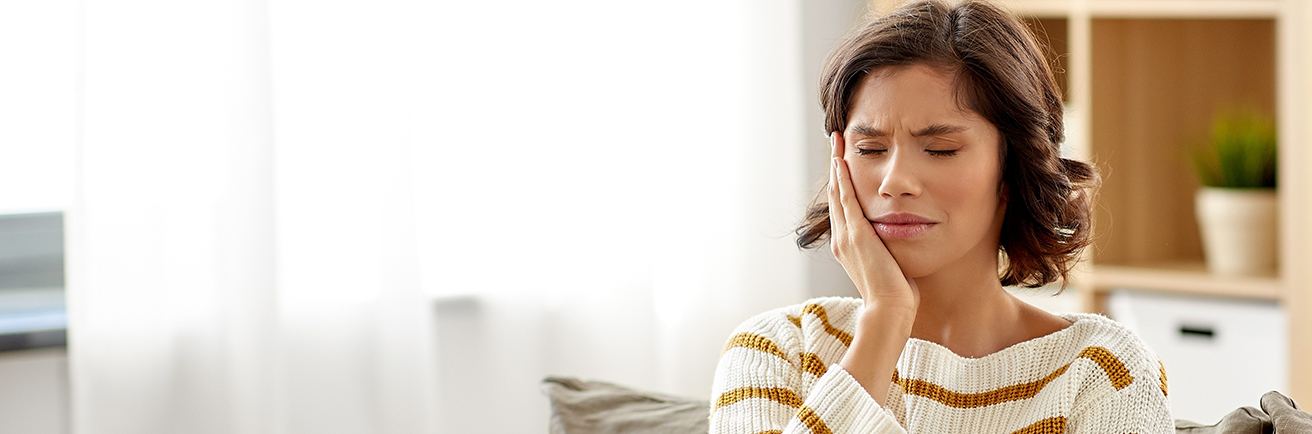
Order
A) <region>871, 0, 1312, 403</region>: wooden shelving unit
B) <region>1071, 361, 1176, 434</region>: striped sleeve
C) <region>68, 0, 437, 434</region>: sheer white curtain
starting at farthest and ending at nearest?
<region>871, 0, 1312, 403</region>: wooden shelving unit < <region>68, 0, 437, 434</region>: sheer white curtain < <region>1071, 361, 1176, 434</region>: striped sleeve

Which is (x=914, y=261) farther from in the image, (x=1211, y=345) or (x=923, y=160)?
(x=1211, y=345)

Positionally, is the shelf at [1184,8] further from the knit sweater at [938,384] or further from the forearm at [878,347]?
the forearm at [878,347]

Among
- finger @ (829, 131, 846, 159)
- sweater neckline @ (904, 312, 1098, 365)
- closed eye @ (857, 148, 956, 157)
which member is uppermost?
finger @ (829, 131, 846, 159)

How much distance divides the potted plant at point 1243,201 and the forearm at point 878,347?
1760 mm

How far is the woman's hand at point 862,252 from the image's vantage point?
1.41m

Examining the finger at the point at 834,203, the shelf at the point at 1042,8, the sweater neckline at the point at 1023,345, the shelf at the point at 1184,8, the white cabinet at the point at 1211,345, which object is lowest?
the white cabinet at the point at 1211,345

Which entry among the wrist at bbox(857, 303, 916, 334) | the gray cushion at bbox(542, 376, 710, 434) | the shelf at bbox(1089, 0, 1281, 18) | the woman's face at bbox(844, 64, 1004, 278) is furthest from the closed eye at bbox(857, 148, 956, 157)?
the shelf at bbox(1089, 0, 1281, 18)

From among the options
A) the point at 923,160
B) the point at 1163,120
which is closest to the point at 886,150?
the point at 923,160

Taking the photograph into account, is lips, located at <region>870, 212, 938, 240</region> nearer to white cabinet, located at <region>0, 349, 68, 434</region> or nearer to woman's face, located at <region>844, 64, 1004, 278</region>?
woman's face, located at <region>844, 64, 1004, 278</region>

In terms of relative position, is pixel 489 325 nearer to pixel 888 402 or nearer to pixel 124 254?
pixel 124 254

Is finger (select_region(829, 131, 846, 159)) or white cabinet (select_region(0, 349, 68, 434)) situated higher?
finger (select_region(829, 131, 846, 159))

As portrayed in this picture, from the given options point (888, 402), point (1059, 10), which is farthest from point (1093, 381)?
point (1059, 10)

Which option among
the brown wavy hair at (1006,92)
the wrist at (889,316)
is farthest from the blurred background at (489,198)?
the wrist at (889,316)

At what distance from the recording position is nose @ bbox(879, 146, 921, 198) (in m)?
1.34
